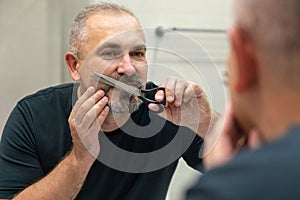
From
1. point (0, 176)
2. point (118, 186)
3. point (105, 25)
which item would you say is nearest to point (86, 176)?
point (118, 186)

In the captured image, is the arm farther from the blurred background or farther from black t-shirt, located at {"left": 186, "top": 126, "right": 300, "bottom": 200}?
black t-shirt, located at {"left": 186, "top": 126, "right": 300, "bottom": 200}

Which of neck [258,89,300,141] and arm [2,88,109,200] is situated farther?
arm [2,88,109,200]

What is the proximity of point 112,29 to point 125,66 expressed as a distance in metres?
0.10

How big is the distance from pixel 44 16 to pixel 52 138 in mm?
531

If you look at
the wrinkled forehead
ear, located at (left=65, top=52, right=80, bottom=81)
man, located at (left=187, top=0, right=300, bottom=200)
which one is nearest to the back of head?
man, located at (left=187, top=0, right=300, bottom=200)

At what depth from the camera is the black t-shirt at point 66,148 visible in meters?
1.07

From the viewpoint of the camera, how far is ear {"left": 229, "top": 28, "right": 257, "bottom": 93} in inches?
17.2

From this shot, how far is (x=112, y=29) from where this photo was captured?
3.59ft

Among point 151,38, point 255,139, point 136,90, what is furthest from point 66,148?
point 255,139

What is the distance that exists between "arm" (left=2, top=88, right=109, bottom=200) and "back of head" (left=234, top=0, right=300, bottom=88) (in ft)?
2.02

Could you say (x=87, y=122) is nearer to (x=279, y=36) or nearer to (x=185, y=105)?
(x=185, y=105)

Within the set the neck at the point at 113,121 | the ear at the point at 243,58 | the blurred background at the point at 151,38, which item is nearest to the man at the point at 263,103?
the ear at the point at 243,58

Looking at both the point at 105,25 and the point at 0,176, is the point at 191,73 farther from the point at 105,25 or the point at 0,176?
the point at 0,176

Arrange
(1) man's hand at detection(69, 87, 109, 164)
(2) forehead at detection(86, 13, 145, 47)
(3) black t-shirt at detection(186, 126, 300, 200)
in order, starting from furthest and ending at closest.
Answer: (2) forehead at detection(86, 13, 145, 47) → (1) man's hand at detection(69, 87, 109, 164) → (3) black t-shirt at detection(186, 126, 300, 200)
